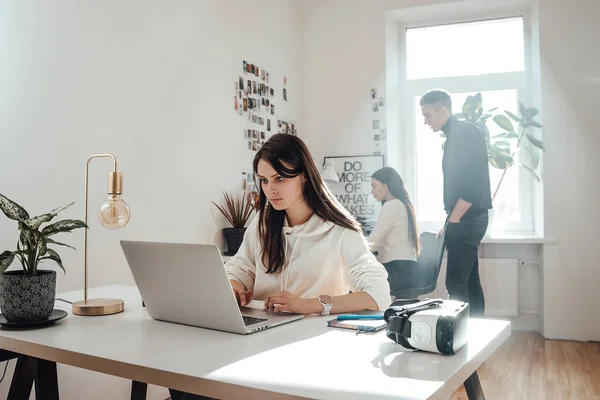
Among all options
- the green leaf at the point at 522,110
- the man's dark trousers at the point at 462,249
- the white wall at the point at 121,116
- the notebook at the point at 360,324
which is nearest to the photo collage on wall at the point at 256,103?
the white wall at the point at 121,116

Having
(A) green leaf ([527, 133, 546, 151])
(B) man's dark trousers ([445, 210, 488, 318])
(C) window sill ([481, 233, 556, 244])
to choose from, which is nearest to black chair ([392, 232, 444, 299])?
(B) man's dark trousers ([445, 210, 488, 318])

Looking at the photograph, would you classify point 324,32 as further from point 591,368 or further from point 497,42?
point 591,368

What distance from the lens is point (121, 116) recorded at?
92.0 inches

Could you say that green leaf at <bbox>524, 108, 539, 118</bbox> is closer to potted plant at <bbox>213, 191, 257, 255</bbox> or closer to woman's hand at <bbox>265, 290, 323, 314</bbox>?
potted plant at <bbox>213, 191, 257, 255</bbox>

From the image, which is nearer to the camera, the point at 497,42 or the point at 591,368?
the point at 591,368

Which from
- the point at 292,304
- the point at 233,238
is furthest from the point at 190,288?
the point at 233,238

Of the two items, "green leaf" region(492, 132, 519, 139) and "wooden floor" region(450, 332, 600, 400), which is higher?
"green leaf" region(492, 132, 519, 139)

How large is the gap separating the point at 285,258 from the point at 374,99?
2906mm

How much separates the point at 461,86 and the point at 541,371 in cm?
237

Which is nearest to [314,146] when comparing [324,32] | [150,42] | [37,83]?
[324,32]

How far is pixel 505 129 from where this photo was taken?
4.11 meters

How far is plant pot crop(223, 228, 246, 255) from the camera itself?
9.97ft

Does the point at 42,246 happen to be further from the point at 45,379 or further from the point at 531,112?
the point at 531,112

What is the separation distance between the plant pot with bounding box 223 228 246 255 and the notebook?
180 centimetres
